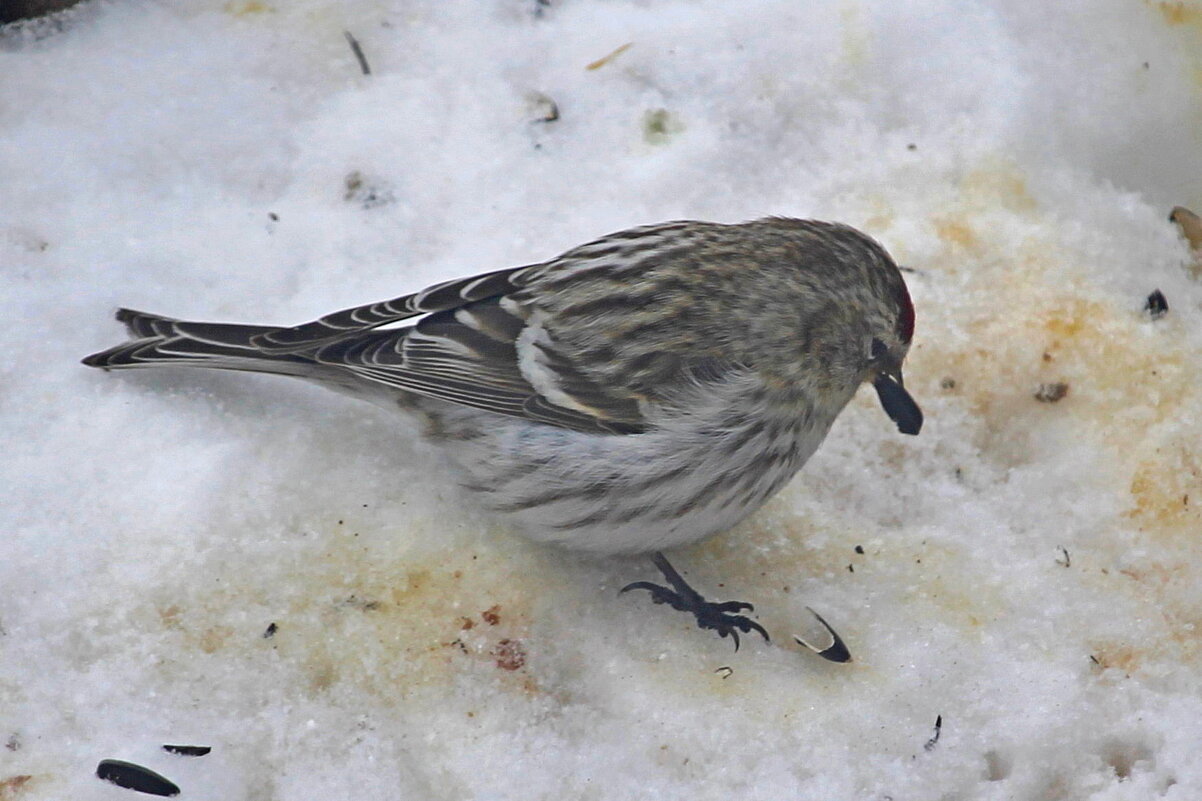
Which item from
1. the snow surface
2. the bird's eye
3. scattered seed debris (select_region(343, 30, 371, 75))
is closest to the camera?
the snow surface

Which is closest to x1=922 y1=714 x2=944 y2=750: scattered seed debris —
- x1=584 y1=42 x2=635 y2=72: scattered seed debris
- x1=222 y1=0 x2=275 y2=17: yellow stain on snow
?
x1=584 y1=42 x2=635 y2=72: scattered seed debris

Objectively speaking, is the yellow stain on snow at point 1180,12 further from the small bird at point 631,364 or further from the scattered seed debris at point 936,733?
the scattered seed debris at point 936,733

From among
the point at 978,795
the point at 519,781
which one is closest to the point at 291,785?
the point at 519,781

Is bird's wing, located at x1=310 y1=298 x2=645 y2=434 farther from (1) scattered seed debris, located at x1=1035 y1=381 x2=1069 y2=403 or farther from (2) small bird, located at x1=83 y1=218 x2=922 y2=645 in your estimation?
(1) scattered seed debris, located at x1=1035 y1=381 x2=1069 y2=403

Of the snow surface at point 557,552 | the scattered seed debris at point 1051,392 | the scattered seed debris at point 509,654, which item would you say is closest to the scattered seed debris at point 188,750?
the snow surface at point 557,552

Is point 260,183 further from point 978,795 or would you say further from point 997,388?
point 978,795

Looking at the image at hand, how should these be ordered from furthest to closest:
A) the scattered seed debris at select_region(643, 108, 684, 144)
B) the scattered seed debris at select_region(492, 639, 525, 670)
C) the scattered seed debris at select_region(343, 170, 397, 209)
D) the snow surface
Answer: the scattered seed debris at select_region(643, 108, 684, 144) < the scattered seed debris at select_region(343, 170, 397, 209) < the scattered seed debris at select_region(492, 639, 525, 670) < the snow surface
